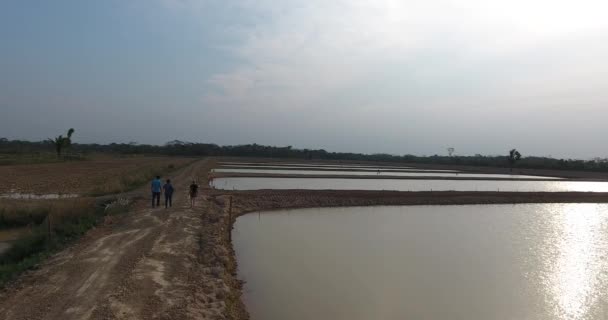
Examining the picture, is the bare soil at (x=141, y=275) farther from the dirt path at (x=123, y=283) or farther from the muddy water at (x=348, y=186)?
the muddy water at (x=348, y=186)

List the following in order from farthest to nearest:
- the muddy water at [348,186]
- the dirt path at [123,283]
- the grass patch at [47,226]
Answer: the muddy water at [348,186] → the grass patch at [47,226] → the dirt path at [123,283]

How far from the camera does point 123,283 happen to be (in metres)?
6.84

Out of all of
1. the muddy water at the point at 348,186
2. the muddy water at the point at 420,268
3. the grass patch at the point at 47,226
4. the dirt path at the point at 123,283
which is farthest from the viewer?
the muddy water at the point at 348,186

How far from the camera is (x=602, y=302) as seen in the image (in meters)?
7.92

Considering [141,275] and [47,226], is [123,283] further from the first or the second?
[47,226]

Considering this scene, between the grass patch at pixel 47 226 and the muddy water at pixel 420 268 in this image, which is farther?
the grass patch at pixel 47 226

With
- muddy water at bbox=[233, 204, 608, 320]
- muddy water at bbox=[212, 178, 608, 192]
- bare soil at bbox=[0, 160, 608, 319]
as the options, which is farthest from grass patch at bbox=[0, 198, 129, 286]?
muddy water at bbox=[212, 178, 608, 192]

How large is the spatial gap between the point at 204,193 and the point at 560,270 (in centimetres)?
1605

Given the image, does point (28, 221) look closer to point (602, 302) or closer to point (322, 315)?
point (322, 315)

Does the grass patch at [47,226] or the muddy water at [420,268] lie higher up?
the grass patch at [47,226]

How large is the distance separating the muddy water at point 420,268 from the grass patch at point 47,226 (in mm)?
4330

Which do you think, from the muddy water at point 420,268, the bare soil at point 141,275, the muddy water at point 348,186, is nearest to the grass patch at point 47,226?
the bare soil at point 141,275

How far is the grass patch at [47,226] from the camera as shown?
8406 millimetres

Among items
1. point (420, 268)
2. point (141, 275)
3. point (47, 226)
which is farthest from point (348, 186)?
point (141, 275)
